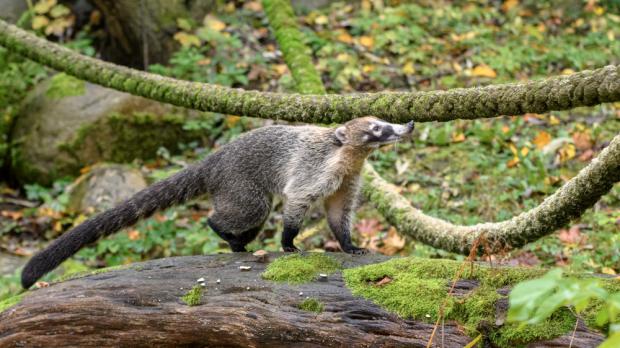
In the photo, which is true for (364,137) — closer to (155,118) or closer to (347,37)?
(155,118)

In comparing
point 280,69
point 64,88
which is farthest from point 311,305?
point 64,88

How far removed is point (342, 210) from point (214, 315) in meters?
1.85

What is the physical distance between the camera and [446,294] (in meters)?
3.83

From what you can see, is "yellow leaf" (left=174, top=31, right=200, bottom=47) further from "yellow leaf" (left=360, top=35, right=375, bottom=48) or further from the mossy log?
the mossy log

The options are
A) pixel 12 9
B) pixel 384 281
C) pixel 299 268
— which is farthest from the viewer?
pixel 12 9

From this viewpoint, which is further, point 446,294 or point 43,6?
point 43,6

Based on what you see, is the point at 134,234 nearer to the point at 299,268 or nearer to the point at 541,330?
the point at 299,268

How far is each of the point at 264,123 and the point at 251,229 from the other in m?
4.43

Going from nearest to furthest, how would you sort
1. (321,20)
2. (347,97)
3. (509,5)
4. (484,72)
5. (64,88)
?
(347,97), (484,72), (64,88), (321,20), (509,5)

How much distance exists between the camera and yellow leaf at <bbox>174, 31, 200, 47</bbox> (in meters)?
10.7

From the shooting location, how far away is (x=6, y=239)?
9078 mm

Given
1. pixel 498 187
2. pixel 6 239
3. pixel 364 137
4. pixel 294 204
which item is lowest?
pixel 6 239

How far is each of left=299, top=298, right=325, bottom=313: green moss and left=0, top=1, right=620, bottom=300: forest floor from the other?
306 cm

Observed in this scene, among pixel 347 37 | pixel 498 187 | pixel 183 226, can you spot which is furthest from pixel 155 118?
pixel 498 187
